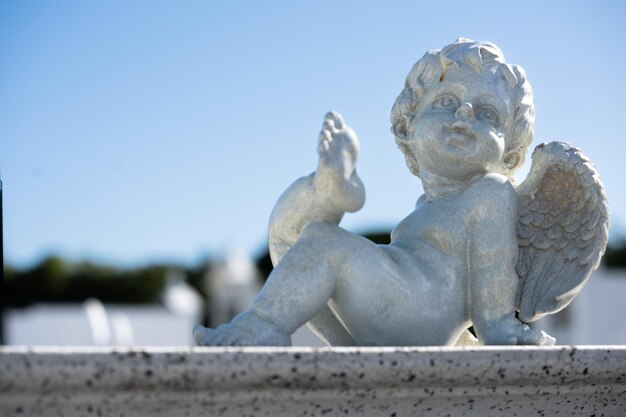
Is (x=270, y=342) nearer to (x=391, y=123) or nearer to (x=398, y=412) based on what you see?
(x=398, y=412)

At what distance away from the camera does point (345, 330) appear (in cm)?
Result: 304

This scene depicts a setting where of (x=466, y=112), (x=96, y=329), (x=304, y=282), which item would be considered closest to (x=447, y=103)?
(x=466, y=112)

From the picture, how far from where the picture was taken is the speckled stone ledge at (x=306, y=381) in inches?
80.6

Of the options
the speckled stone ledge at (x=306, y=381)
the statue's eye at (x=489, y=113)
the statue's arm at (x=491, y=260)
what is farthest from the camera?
the statue's eye at (x=489, y=113)

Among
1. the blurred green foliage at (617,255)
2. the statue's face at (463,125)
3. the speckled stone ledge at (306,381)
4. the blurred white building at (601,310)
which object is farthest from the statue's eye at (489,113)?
the blurred green foliage at (617,255)

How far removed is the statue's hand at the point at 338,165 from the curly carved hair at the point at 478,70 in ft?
2.47

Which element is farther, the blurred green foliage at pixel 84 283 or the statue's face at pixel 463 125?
the blurred green foliage at pixel 84 283

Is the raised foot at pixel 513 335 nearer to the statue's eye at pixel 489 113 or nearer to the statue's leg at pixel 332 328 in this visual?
the statue's leg at pixel 332 328

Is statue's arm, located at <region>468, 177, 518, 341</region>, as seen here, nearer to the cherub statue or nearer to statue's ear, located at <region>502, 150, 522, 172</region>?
the cherub statue

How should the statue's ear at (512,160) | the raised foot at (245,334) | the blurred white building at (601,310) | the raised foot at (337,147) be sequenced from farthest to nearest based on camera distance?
the blurred white building at (601,310), the statue's ear at (512,160), the raised foot at (337,147), the raised foot at (245,334)

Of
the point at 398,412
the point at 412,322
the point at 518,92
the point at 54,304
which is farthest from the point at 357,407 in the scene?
the point at 54,304

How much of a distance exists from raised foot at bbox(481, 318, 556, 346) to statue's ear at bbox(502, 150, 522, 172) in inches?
29.5

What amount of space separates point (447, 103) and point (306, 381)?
4.99 feet

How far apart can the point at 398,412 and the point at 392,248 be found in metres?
0.72
